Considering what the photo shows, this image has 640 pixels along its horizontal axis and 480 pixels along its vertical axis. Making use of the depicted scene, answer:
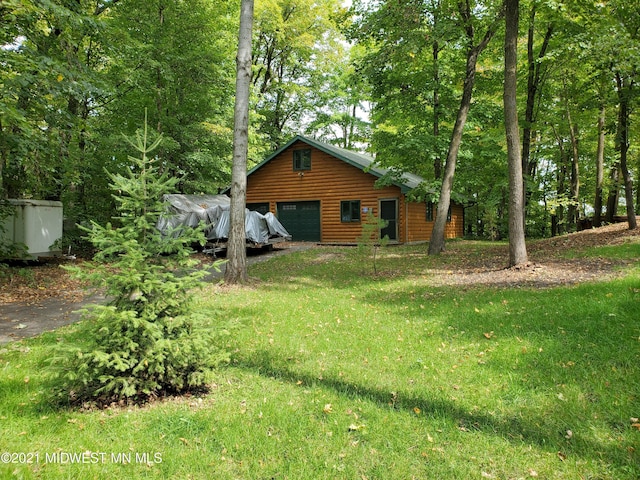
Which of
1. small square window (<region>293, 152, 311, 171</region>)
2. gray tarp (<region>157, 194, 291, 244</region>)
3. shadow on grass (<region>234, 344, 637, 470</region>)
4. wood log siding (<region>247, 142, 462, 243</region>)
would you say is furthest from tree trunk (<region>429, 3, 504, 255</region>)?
shadow on grass (<region>234, 344, 637, 470</region>)

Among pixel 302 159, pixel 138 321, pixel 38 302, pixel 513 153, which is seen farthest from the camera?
pixel 302 159

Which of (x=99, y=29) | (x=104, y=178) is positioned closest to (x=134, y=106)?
(x=104, y=178)

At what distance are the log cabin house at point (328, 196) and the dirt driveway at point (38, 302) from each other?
1168cm

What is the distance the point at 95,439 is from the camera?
2984 mm

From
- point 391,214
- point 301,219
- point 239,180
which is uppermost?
point 239,180

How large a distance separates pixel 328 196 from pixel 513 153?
13.5 m

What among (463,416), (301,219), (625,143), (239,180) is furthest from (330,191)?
(463,416)

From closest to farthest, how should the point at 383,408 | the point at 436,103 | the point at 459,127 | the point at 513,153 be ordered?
the point at 383,408 → the point at 513,153 → the point at 459,127 → the point at 436,103

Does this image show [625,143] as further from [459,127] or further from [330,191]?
[330,191]

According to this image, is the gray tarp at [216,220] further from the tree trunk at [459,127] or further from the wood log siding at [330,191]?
the tree trunk at [459,127]

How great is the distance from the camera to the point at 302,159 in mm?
22953

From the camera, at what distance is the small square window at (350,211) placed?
21.7 m

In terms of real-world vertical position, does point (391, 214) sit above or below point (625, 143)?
below

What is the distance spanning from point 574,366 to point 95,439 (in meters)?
4.67
